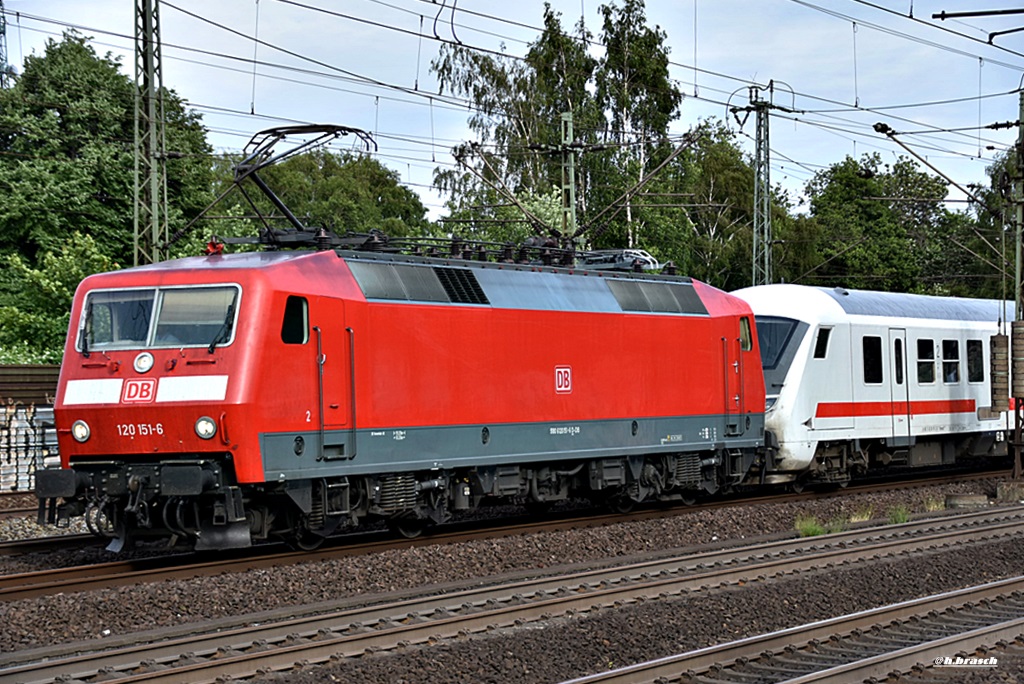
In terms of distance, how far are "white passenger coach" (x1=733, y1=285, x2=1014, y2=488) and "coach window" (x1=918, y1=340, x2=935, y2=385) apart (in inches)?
0.7

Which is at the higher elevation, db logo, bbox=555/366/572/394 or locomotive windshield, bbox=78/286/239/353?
locomotive windshield, bbox=78/286/239/353

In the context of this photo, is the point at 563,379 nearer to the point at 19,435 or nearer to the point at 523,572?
the point at 523,572

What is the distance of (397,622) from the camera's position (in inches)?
419

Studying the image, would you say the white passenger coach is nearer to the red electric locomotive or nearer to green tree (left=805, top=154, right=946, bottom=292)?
the red electric locomotive

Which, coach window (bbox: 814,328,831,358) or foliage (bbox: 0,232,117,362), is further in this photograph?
foliage (bbox: 0,232,117,362)

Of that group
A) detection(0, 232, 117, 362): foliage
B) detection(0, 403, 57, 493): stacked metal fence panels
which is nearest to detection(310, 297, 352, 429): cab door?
detection(0, 403, 57, 493): stacked metal fence panels

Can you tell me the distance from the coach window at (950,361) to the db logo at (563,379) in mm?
10346

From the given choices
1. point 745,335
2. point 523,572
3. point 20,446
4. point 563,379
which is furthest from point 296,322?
point 20,446

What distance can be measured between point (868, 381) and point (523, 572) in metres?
11.0

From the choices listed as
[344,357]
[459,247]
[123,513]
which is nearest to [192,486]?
[123,513]

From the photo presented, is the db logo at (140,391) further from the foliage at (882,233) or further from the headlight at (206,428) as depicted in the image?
the foliage at (882,233)

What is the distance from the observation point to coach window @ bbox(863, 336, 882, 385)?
2256 centimetres

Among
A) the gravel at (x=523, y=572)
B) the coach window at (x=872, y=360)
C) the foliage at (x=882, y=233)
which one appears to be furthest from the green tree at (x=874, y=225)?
the gravel at (x=523, y=572)

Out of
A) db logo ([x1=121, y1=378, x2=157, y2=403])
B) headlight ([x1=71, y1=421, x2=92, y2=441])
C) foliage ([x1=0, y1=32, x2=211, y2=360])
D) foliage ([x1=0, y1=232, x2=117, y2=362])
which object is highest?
foliage ([x1=0, y1=32, x2=211, y2=360])
